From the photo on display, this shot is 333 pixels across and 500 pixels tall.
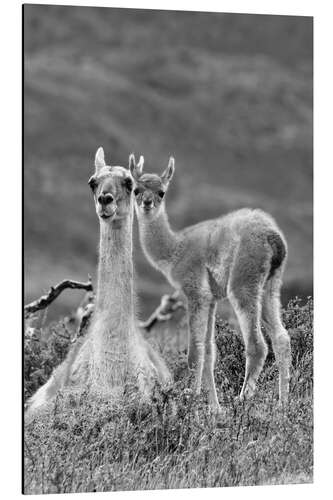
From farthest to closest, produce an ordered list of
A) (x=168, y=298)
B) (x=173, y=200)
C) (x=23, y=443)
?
1. (x=168, y=298)
2. (x=173, y=200)
3. (x=23, y=443)

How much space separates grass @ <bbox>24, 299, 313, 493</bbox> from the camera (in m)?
10.0

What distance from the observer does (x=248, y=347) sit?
10.5 meters

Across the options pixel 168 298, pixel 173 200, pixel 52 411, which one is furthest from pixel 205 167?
pixel 52 411

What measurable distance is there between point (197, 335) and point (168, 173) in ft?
4.01

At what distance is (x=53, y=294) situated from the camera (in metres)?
11.0

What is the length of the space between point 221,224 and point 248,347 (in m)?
0.95

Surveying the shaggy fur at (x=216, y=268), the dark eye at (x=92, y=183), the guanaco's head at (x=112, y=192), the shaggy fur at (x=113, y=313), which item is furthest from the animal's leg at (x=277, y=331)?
the dark eye at (x=92, y=183)

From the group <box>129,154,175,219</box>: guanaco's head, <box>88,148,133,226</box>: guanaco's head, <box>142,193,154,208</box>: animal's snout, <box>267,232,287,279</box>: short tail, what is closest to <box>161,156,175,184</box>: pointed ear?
<box>129,154,175,219</box>: guanaco's head

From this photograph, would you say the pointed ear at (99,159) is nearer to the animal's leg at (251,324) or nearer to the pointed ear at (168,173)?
the pointed ear at (168,173)

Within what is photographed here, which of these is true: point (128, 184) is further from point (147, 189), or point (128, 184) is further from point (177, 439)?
point (177, 439)

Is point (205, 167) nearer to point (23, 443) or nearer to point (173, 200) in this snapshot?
point (173, 200)

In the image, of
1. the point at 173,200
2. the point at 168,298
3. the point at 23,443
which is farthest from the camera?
the point at 168,298

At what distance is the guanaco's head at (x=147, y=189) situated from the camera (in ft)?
34.2

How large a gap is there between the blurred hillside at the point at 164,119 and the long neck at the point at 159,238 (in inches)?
4.7
